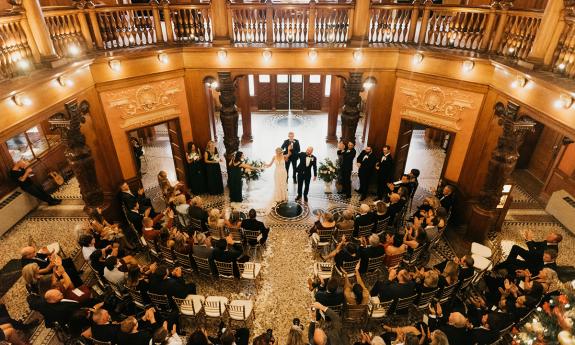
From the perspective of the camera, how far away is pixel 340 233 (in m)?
7.25

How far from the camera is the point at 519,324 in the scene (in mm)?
5973

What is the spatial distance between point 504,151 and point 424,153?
17.5 feet

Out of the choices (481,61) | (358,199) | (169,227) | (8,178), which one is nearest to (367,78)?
(481,61)

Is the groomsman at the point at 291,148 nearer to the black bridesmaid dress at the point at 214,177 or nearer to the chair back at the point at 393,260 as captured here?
the black bridesmaid dress at the point at 214,177

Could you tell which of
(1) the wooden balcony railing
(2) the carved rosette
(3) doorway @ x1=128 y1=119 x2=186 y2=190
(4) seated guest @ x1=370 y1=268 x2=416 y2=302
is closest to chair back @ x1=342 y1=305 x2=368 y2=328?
(4) seated guest @ x1=370 y1=268 x2=416 y2=302

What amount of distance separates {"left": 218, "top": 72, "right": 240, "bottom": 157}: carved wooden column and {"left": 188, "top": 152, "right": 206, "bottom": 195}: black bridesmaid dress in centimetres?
80

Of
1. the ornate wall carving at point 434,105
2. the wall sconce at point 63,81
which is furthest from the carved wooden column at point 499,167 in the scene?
the wall sconce at point 63,81

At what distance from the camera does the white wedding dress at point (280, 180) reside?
8922 millimetres

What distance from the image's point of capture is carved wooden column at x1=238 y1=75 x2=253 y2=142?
12.1 meters

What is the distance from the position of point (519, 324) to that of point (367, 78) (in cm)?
605

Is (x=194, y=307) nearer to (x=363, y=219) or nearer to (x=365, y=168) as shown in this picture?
(x=363, y=219)

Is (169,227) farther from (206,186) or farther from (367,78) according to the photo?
(367,78)

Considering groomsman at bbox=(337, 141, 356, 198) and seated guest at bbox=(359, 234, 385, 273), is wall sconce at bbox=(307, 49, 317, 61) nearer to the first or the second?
groomsman at bbox=(337, 141, 356, 198)

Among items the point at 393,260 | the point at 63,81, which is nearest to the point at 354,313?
the point at 393,260
